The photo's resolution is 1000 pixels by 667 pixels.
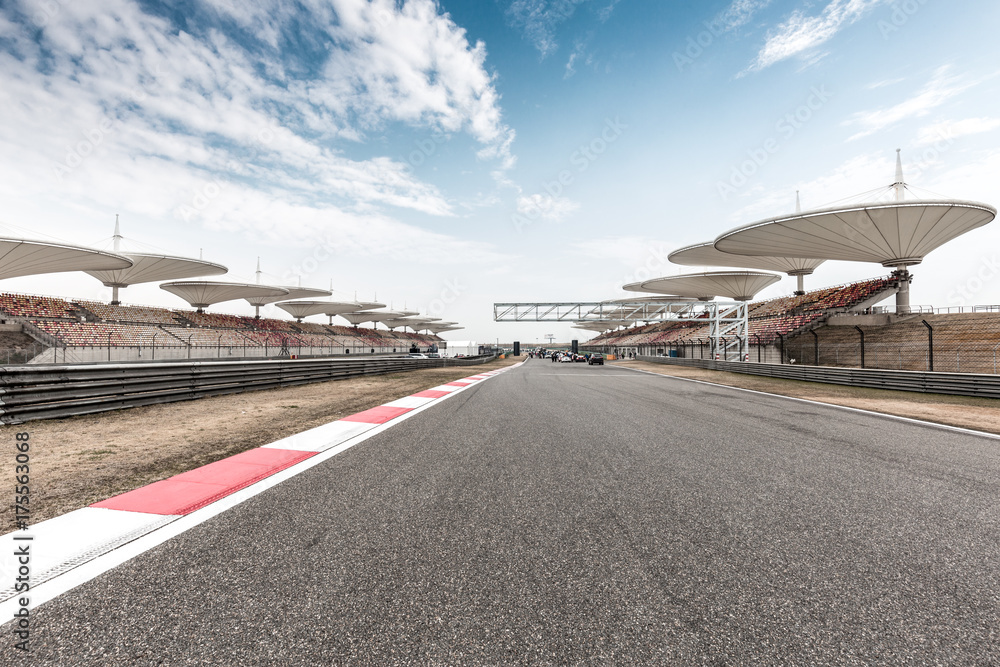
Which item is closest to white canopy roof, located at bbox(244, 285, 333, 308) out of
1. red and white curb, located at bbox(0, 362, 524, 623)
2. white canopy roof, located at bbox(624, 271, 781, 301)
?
white canopy roof, located at bbox(624, 271, 781, 301)

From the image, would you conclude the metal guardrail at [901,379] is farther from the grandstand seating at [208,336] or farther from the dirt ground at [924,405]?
the grandstand seating at [208,336]

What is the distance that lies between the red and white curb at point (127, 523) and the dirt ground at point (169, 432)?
0.28 meters

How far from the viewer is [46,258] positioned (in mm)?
36188

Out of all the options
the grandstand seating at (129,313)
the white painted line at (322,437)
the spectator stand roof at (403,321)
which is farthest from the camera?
the spectator stand roof at (403,321)

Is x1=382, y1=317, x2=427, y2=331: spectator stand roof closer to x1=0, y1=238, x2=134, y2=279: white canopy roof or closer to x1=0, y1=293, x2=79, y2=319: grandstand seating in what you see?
x1=0, y1=293, x2=79, y2=319: grandstand seating

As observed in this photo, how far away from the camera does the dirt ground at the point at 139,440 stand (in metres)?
3.73

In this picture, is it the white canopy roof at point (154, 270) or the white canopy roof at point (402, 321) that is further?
the white canopy roof at point (402, 321)

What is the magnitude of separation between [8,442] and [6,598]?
196 inches

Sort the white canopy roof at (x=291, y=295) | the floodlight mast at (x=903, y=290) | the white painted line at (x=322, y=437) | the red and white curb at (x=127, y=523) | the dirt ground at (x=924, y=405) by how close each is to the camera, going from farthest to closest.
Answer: the white canopy roof at (x=291, y=295) < the floodlight mast at (x=903, y=290) < the dirt ground at (x=924, y=405) < the white painted line at (x=322, y=437) < the red and white curb at (x=127, y=523)

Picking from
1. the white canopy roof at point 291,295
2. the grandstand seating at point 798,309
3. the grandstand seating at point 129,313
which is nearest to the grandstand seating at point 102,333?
the grandstand seating at point 129,313

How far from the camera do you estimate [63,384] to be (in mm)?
6918

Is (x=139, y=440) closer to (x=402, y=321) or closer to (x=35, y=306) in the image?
(x=35, y=306)

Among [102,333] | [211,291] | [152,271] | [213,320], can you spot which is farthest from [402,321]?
[102,333]

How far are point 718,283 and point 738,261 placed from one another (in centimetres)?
685
